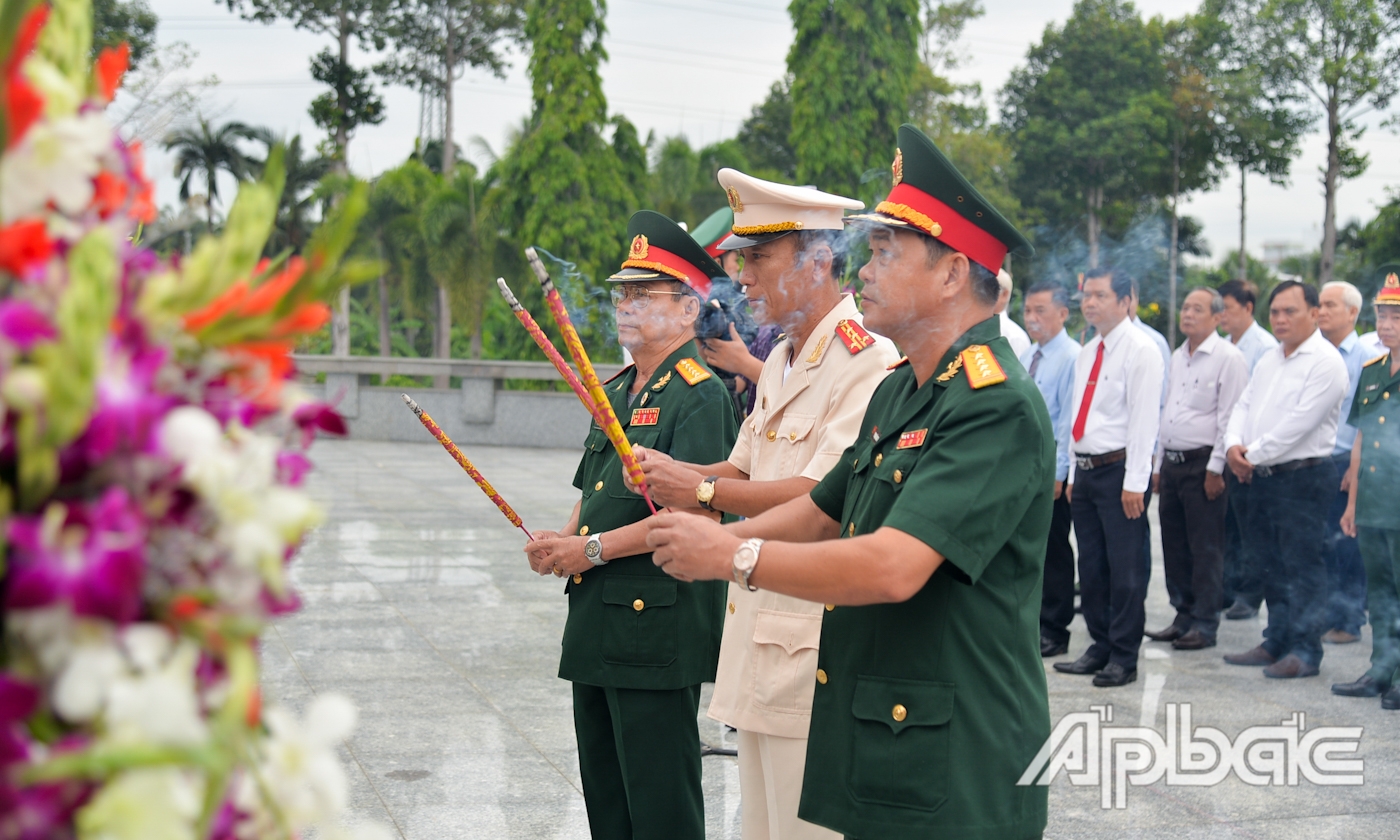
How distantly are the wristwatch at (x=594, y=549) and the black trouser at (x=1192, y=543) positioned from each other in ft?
16.0

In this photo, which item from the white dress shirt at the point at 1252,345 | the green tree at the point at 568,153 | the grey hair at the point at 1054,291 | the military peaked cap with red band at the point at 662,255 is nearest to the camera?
the military peaked cap with red band at the point at 662,255

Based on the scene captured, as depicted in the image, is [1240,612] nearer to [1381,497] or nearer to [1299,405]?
[1299,405]

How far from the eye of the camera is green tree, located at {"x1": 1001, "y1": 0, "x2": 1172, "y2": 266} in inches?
1563

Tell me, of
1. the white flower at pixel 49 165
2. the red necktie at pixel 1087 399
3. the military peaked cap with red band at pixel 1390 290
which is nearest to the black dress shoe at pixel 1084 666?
the red necktie at pixel 1087 399

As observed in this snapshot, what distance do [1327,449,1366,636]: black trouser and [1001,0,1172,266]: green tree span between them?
32.8 metres

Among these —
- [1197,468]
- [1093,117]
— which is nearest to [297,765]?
[1197,468]

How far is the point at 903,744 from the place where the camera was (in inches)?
91.0

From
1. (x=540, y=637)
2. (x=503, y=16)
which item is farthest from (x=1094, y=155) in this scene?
(x=540, y=637)

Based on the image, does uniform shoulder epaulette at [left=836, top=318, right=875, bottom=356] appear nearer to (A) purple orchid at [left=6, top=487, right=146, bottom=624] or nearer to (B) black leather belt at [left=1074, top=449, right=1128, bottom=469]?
(A) purple orchid at [left=6, top=487, right=146, bottom=624]

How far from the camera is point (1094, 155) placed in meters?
41.2

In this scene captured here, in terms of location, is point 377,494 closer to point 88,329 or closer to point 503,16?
point 88,329

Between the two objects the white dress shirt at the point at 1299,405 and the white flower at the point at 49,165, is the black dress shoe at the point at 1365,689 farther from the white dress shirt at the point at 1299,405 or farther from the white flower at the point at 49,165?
the white flower at the point at 49,165

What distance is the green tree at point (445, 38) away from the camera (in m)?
36.1

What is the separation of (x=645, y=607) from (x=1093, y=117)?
43.6 meters
